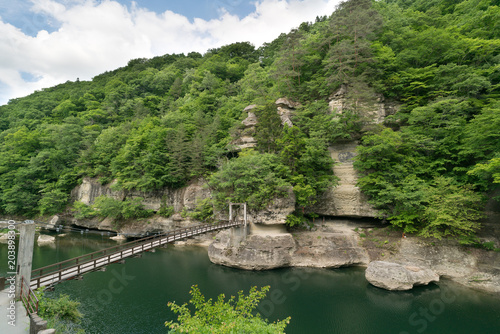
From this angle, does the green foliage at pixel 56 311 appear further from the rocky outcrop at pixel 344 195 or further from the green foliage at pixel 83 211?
the green foliage at pixel 83 211

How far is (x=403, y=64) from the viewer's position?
855 inches

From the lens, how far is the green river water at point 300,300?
1088cm

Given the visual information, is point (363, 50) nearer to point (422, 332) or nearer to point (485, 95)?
point (485, 95)

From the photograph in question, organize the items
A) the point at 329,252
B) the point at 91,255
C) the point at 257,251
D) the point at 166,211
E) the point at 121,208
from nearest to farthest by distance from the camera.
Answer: the point at 91,255, the point at 257,251, the point at 329,252, the point at 166,211, the point at 121,208

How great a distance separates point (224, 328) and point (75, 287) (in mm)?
16200

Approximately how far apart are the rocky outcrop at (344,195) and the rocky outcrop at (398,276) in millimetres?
5104

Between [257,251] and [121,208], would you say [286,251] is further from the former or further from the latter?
[121,208]

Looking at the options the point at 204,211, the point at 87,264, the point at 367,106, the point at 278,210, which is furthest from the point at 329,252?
the point at 87,264

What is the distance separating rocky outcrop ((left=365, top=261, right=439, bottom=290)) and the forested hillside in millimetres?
2796

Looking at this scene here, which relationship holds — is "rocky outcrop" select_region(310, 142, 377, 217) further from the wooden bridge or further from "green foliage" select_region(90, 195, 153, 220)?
"green foliage" select_region(90, 195, 153, 220)

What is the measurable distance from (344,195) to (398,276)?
7545mm

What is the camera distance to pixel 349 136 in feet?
66.3

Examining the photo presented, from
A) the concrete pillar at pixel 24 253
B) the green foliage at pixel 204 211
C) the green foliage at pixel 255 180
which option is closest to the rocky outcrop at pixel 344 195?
the green foliage at pixel 255 180

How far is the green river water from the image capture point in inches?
428
